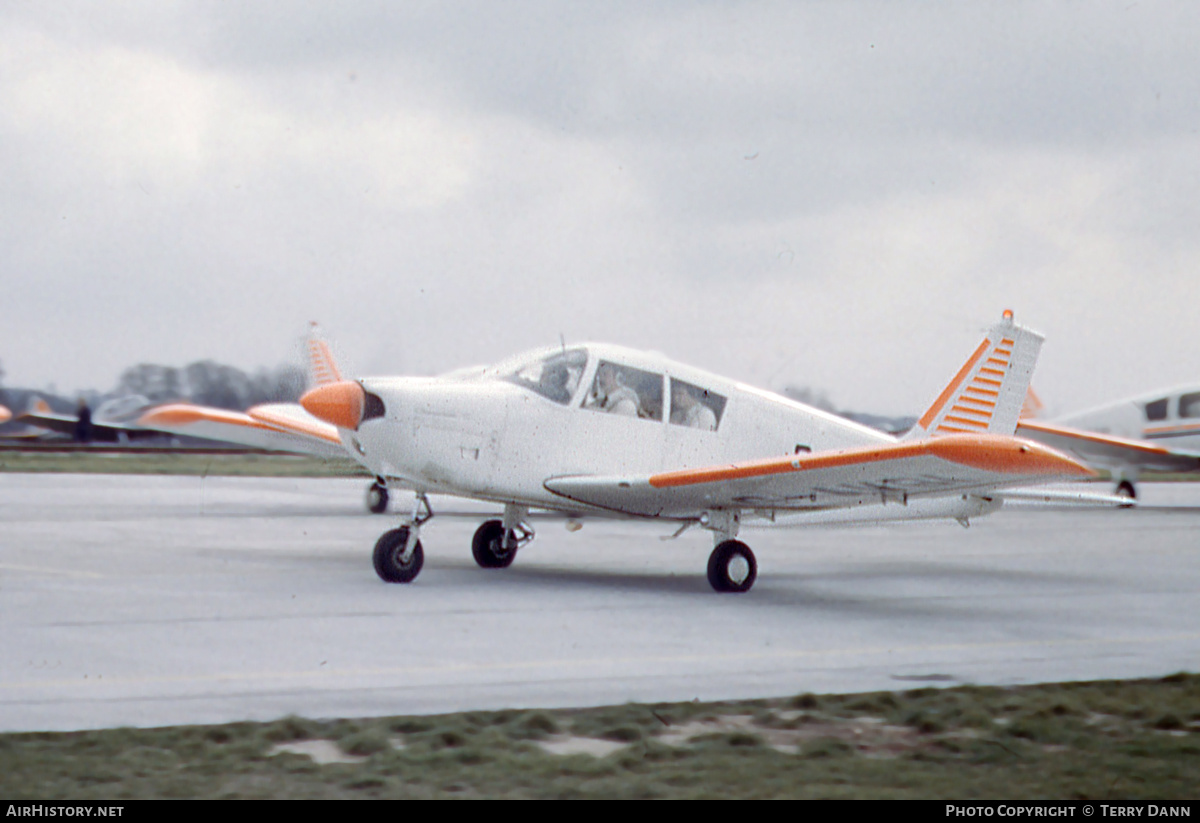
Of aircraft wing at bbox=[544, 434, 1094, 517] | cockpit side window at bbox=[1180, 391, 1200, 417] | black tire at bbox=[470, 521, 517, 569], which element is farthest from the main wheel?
cockpit side window at bbox=[1180, 391, 1200, 417]

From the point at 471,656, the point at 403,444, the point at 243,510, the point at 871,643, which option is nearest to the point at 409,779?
the point at 471,656

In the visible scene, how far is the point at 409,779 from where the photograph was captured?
418 centimetres

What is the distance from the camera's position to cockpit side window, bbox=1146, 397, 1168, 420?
24781 millimetres

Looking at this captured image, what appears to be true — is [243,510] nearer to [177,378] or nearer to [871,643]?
[177,378]

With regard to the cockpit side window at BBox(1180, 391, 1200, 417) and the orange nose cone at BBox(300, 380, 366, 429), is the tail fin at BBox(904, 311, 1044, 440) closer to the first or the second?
the orange nose cone at BBox(300, 380, 366, 429)

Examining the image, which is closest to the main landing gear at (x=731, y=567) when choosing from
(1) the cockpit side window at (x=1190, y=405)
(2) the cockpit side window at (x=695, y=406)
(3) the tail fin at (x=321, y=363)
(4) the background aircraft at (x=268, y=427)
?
(2) the cockpit side window at (x=695, y=406)

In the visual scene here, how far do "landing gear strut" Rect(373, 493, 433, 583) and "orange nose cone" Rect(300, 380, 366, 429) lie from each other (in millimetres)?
935

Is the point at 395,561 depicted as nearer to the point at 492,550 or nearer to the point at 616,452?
the point at 492,550

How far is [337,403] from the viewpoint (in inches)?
370

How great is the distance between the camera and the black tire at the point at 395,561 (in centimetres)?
987

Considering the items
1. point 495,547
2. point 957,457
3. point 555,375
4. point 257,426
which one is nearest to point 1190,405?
point 257,426

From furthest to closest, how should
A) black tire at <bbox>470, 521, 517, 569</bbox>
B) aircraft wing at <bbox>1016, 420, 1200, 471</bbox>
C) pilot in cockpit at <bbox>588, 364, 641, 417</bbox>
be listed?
1. aircraft wing at <bbox>1016, 420, 1200, 471</bbox>
2. black tire at <bbox>470, 521, 517, 569</bbox>
3. pilot in cockpit at <bbox>588, 364, 641, 417</bbox>

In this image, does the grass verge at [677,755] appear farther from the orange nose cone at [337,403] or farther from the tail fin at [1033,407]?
the tail fin at [1033,407]

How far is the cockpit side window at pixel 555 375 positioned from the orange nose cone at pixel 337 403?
1.44 meters
